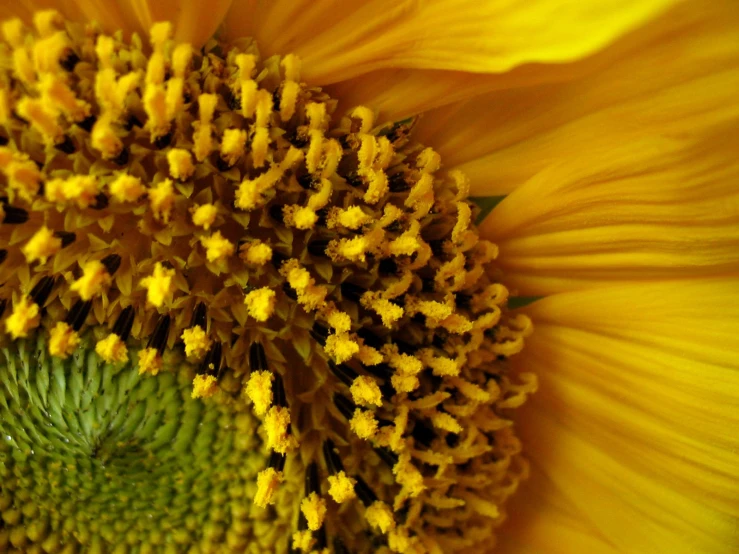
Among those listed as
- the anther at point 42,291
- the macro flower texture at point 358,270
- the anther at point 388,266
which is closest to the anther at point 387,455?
the macro flower texture at point 358,270

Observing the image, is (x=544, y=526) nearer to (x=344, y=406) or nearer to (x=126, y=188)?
(x=344, y=406)

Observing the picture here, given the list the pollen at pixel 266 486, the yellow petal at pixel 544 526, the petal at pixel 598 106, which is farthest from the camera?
A: the yellow petal at pixel 544 526

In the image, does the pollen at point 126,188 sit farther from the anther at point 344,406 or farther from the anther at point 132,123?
the anther at point 344,406

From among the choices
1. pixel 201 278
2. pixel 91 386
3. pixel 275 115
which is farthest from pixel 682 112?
pixel 91 386

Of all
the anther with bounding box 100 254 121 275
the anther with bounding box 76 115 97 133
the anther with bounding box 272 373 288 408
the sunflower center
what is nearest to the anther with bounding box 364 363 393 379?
the sunflower center

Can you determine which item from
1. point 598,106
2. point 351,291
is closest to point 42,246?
point 351,291

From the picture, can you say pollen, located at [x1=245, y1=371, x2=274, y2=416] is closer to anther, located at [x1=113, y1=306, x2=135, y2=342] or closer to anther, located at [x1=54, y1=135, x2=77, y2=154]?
anther, located at [x1=113, y1=306, x2=135, y2=342]

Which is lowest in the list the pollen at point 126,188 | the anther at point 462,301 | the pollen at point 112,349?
the pollen at point 112,349

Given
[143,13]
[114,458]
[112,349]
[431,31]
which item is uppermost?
[431,31]
